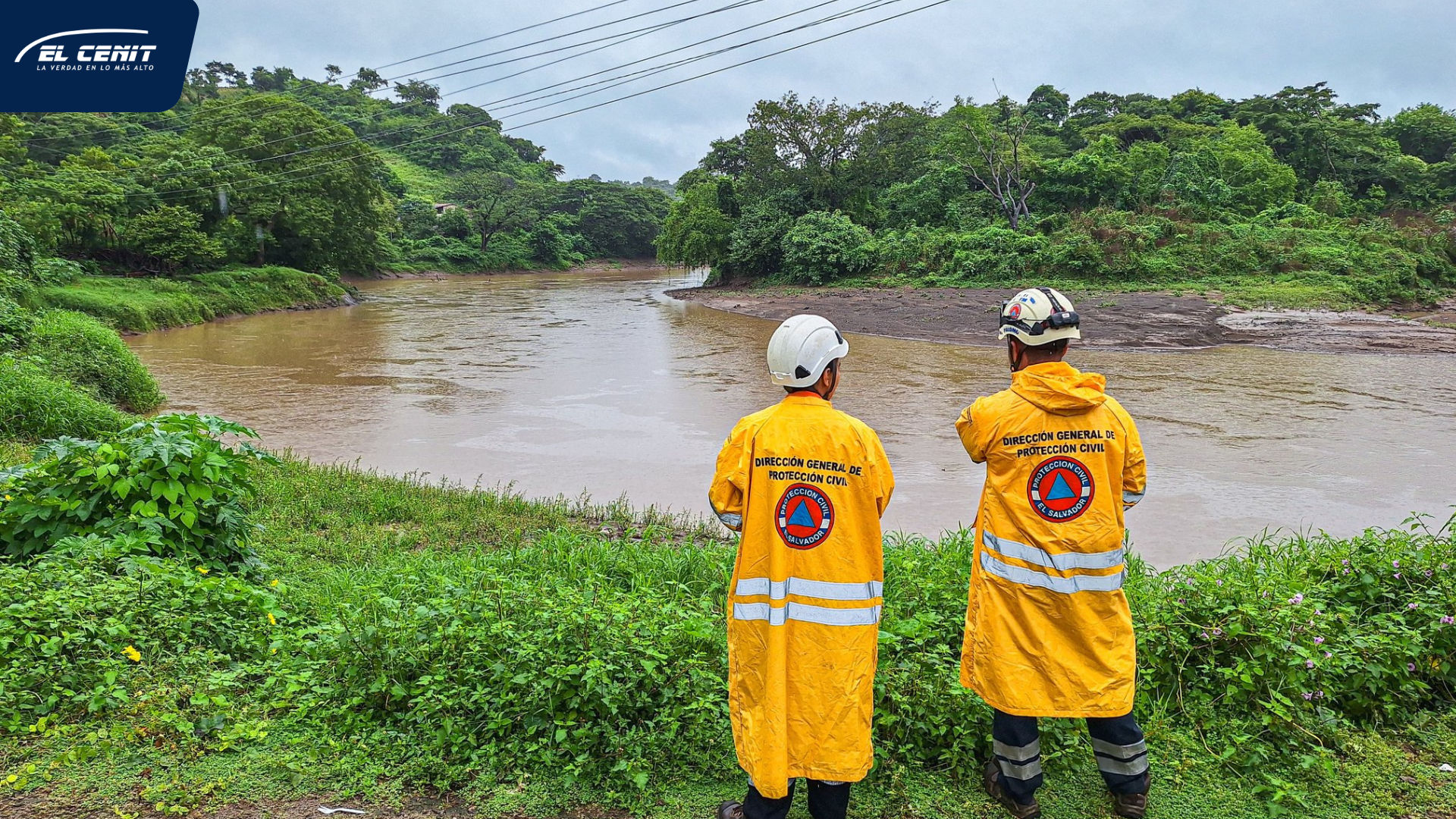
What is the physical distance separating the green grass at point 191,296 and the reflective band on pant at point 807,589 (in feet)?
73.8

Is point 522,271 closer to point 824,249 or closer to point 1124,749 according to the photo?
point 824,249

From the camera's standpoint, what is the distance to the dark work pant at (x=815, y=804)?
2609 mm

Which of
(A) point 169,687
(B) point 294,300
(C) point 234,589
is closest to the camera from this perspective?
(A) point 169,687

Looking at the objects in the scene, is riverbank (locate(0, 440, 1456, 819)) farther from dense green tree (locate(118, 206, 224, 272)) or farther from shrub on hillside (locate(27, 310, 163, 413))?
dense green tree (locate(118, 206, 224, 272))

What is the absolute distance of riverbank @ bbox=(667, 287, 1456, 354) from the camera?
63.7ft

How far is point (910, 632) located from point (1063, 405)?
1217 millimetres

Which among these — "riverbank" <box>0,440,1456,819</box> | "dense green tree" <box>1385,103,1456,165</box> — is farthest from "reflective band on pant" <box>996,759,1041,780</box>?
"dense green tree" <box>1385,103,1456,165</box>

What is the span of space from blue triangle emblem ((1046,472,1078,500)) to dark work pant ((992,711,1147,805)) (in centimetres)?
72

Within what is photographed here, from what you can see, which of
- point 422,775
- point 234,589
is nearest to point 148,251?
point 234,589

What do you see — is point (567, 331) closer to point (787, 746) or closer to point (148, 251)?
point (148, 251)

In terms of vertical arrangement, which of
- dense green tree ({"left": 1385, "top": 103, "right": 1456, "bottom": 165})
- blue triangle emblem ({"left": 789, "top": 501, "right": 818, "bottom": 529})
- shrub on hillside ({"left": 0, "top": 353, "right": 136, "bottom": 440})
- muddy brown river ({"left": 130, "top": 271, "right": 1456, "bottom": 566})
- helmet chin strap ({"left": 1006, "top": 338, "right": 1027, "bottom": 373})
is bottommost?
muddy brown river ({"left": 130, "top": 271, "right": 1456, "bottom": 566})

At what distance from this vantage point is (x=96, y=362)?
454 inches

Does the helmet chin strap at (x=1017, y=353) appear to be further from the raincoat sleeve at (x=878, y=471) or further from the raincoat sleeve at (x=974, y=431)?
the raincoat sleeve at (x=878, y=471)

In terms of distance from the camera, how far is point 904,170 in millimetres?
38188
